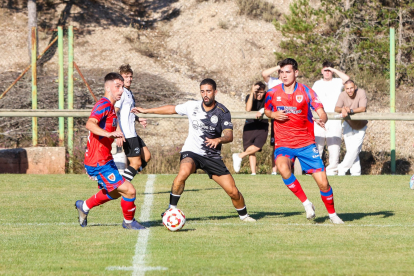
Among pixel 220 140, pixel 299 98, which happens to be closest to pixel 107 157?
pixel 220 140

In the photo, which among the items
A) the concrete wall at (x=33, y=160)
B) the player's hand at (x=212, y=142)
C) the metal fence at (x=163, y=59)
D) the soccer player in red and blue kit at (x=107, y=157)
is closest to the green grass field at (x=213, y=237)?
the soccer player in red and blue kit at (x=107, y=157)

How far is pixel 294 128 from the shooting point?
26.9 ft

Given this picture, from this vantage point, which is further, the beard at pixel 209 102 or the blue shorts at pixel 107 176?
the beard at pixel 209 102

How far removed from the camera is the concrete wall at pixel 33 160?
14.3 m

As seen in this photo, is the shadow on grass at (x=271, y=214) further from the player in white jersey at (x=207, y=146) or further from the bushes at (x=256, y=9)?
the bushes at (x=256, y=9)

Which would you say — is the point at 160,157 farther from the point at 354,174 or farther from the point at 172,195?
the point at 172,195

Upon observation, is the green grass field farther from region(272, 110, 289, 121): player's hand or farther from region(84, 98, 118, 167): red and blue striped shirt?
region(272, 110, 289, 121): player's hand

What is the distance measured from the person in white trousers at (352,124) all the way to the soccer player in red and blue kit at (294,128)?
4501 mm

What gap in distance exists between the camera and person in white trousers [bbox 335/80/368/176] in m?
13.2

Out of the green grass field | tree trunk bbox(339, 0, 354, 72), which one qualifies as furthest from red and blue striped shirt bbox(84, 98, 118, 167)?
tree trunk bbox(339, 0, 354, 72)

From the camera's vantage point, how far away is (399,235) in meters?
7.00

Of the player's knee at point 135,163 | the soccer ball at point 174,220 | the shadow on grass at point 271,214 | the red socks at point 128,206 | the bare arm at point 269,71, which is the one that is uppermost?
the bare arm at point 269,71

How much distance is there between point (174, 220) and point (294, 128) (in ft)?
6.99

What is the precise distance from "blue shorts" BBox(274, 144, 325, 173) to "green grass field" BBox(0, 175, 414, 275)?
0.70 metres
